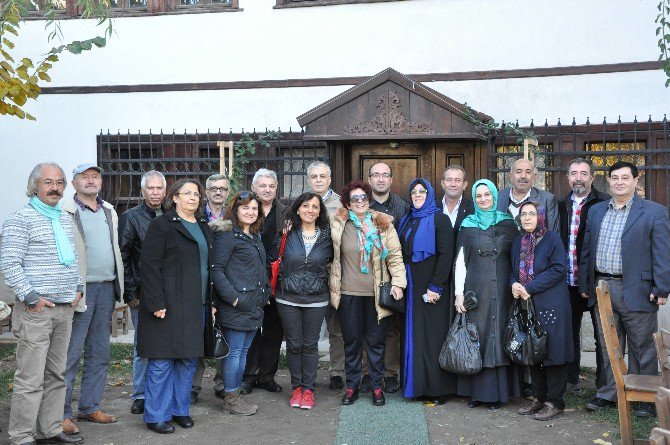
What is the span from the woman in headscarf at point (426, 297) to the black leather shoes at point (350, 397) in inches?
16.3

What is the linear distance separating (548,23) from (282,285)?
481 centimetres

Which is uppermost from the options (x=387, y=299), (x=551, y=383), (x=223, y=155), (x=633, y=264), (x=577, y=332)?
(x=223, y=155)

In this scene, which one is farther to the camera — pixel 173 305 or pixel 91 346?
pixel 91 346

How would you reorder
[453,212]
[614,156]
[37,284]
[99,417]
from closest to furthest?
[37,284], [99,417], [453,212], [614,156]

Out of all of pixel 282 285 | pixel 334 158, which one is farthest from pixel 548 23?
pixel 282 285

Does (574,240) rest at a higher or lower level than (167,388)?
higher

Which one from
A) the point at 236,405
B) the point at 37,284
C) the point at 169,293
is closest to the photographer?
the point at 37,284

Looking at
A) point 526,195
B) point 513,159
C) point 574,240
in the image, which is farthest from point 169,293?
point 513,159

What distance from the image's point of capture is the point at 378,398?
6.81 metres

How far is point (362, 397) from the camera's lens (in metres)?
7.07

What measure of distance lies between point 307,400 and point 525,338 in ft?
5.96

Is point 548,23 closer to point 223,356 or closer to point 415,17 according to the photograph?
point 415,17

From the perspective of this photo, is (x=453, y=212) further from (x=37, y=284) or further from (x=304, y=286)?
(x=37, y=284)

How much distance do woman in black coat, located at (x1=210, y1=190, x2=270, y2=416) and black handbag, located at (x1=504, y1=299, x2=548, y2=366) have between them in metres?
1.94
